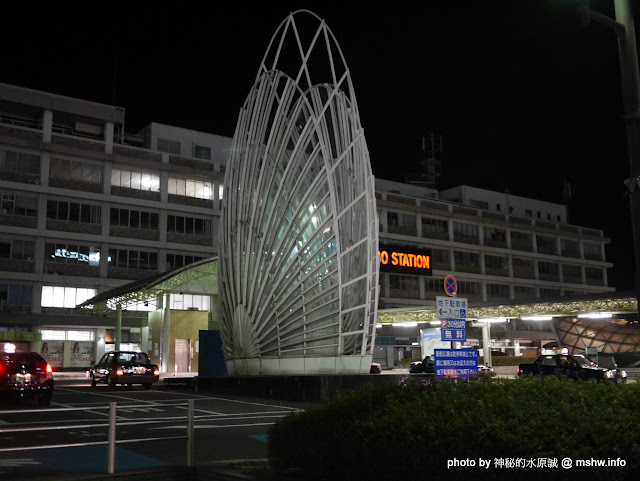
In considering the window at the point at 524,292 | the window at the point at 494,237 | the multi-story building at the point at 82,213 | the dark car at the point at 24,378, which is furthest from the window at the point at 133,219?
the window at the point at 524,292

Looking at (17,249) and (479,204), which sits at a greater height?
(479,204)

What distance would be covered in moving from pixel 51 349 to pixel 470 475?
55.3 meters

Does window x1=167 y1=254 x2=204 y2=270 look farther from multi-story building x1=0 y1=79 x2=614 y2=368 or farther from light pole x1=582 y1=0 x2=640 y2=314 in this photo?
light pole x1=582 y1=0 x2=640 y2=314

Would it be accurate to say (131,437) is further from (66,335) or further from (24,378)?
(66,335)

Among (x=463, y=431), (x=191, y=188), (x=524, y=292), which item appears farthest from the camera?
(x=524, y=292)

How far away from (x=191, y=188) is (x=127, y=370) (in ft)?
123

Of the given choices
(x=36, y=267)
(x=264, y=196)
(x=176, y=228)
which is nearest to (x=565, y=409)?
(x=264, y=196)

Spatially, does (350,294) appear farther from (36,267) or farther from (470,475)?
(36,267)

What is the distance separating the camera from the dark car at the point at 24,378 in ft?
65.1

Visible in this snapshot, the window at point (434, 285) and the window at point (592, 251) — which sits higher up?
→ the window at point (592, 251)

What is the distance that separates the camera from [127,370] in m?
29.2

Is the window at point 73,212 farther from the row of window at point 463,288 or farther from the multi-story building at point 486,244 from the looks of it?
the row of window at point 463,288

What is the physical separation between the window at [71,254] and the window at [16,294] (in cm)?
292

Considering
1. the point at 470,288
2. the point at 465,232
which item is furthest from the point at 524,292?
the point at 465,232
